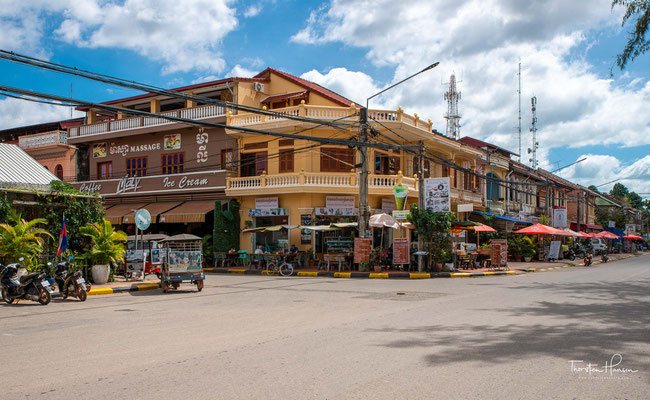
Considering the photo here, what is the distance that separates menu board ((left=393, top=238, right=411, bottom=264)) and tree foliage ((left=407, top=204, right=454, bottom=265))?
0.81 meters

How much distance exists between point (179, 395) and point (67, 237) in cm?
1529

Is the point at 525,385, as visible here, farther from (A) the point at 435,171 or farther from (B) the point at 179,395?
(A) the point at 435,171

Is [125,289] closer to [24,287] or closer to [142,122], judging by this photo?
[24,287]

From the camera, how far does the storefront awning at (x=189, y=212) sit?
29984 mm

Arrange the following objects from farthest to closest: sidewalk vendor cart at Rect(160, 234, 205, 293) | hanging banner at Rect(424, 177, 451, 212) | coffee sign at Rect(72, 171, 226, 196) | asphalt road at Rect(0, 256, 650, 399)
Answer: coffee sign at Rect(72, 171, 226, 196), hanging banner at Rect(424, 177, 451, 212), sidewalk vendor cart at Rect(160, 234, 205, 293), asphalt road at Rect(0, 256, 650, 399)

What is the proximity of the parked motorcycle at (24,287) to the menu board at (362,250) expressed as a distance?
45.0ft

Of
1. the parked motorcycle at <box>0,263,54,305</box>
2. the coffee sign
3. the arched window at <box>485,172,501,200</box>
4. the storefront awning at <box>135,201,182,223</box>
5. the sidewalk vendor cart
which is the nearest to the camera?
the parked motorcycle at <box>0,263,54,305</box>

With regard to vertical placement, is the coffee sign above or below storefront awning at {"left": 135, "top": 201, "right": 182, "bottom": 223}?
above

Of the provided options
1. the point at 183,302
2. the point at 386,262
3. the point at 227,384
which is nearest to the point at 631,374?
the point at 227,384

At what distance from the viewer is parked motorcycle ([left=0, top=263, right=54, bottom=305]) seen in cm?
1301

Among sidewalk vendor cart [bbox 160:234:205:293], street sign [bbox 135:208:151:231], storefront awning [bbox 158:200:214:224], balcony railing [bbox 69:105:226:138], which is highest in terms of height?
balcony railing [bbox 69:105:226:138]

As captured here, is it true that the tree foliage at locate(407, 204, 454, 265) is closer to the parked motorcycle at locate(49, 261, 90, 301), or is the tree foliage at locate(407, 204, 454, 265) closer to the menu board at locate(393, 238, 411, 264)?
the menu board at locate(393, 238, 411, 264)

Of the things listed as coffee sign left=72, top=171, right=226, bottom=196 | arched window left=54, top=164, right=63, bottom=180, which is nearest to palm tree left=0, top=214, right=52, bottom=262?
coffee sign left=72, top=171, right=226, bottom=196

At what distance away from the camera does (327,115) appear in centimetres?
2864
